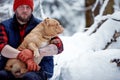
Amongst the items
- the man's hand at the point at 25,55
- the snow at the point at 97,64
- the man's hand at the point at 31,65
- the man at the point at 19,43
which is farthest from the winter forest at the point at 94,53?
the man's hand at the point at 25,55

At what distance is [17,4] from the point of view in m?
4.45

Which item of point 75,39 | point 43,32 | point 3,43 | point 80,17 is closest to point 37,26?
point 43,32

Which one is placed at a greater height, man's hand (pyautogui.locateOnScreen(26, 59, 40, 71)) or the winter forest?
man's hand (pyautogui.locateOnScreen(26, 59, 40, 71))

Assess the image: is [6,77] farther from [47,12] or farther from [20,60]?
[47,12]

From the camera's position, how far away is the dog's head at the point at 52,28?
4.30 m

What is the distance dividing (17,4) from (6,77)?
2.49ft

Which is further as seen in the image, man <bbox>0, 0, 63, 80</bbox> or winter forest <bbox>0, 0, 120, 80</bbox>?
winter forest <bbox>0, 0, 120, 80</bbox>

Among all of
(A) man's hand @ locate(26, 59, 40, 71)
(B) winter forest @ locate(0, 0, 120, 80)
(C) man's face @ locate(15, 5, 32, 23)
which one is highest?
(C) man's face @ locate(15, 5, 32, 23)

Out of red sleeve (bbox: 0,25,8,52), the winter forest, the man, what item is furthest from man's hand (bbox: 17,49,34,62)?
the winter forest

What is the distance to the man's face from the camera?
4.41m

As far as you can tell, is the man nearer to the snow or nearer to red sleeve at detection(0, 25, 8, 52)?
red sleeve at detection(0, 25, 8, 52)

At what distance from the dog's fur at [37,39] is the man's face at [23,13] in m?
0.17

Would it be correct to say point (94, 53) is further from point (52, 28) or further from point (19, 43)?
point (19, 43)

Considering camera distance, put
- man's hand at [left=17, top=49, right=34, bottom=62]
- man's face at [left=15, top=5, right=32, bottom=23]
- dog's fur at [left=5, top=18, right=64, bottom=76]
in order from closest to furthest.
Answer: man's hand at [left=17, top=49, right=34, bottom=62], dog's fur at [left=5, top=18, right=64, bottom=76], man's face at [left=15, top=5, right=32, bottom=23]
